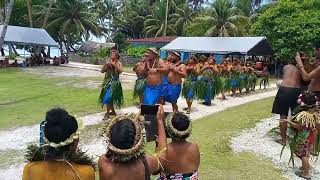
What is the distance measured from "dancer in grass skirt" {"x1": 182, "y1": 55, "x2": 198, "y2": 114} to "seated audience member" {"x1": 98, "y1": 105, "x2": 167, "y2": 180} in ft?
25.4

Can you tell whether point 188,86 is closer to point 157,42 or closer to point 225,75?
point 225,75

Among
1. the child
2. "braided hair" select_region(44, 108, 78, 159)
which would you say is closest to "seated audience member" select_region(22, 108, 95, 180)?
"braided hair" select_region(44, 108, 78, 159)

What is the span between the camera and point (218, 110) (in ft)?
36.1

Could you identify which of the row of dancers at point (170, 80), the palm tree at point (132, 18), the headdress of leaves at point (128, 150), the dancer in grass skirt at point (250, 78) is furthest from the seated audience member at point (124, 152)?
the palm tree at point (132, 18)

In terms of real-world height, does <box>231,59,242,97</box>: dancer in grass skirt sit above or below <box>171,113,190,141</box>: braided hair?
below

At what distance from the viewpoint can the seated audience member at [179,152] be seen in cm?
336

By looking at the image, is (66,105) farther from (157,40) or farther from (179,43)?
(157,40)

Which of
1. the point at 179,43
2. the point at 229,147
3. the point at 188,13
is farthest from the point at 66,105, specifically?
the point at 188,13

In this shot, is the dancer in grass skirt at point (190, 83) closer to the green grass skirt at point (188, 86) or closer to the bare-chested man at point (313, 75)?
the green grass skirt at point (188, 86)

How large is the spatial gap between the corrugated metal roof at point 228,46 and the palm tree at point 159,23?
472 inches

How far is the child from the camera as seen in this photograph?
5.48 metres

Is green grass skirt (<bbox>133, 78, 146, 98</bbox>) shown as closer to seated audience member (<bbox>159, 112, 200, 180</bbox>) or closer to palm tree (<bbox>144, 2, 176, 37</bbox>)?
seated audience member (<bbox>159, 112, 200, 180</bbox>)

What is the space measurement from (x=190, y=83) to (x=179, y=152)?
7.92 m

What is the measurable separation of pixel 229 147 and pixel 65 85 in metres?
10.4
